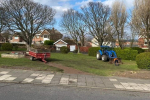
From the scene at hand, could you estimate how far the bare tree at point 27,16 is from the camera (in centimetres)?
2959

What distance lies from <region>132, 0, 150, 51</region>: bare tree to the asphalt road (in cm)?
1776

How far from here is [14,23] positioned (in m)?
30.5

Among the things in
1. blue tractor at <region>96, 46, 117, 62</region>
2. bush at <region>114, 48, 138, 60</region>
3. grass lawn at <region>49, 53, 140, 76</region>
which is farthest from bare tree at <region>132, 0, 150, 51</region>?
grass lawn at <region>49, 53, 140, 76</region>

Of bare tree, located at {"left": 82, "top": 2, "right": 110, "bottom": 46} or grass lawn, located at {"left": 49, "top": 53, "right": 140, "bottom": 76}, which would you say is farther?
bare tree, located at {"left": 82, "top": 2, "right": 110, "bottom": 46}

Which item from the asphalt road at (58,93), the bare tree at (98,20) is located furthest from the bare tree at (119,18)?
the asphalt road at (58,93)

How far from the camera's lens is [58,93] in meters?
6.10

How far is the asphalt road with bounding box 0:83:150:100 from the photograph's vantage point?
562 centimetres

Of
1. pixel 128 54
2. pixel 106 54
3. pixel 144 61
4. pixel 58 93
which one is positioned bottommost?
pixel 58 93

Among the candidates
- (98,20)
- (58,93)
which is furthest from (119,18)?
(58,93)

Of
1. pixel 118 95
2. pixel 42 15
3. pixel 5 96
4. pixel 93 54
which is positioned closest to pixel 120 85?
pixel 118 95

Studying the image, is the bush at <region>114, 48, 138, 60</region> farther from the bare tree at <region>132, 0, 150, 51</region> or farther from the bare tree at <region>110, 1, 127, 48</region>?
the bare tree at <region>110, 1, 127, 48</region>

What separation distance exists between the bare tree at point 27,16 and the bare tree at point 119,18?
12.0m

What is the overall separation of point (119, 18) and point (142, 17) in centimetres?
857

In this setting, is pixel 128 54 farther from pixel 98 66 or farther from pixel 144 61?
pixel 144 61
